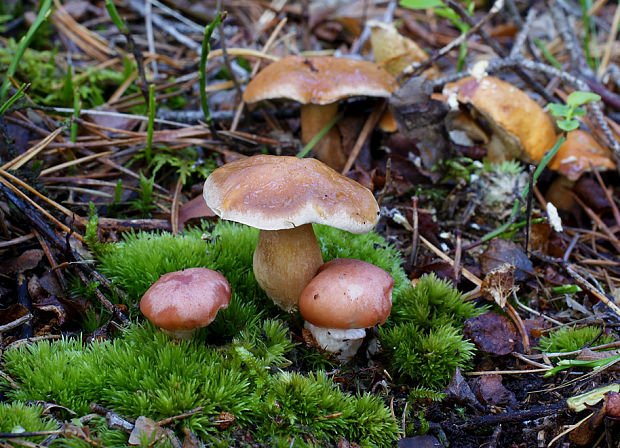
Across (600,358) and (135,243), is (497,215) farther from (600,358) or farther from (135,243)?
(135,243)

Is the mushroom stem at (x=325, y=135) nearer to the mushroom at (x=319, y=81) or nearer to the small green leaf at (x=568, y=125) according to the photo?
the mushroom at (x=319, y=81)

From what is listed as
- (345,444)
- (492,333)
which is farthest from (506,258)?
(345,444)

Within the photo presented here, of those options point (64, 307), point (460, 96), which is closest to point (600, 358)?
point (460, 96)

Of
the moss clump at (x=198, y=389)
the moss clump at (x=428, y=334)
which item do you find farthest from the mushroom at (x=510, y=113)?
the moss clump at (x=198, y=389)

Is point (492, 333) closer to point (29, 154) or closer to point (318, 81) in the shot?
point (318, 81)

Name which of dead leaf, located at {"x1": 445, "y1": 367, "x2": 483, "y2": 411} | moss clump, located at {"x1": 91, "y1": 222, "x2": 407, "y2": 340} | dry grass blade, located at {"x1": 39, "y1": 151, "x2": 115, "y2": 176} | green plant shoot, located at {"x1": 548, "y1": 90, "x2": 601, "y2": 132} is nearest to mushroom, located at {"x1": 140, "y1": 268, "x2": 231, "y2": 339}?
moss clump, located at {"x1": 91, "y1": 222, "x2": 407, "y2": 340}
